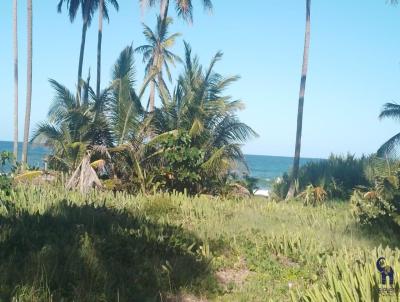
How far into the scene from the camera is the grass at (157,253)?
5.00 m

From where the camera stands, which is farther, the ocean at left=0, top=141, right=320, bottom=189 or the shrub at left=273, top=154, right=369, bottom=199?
the shrub at left=273, top=154, right=369, bottom=199

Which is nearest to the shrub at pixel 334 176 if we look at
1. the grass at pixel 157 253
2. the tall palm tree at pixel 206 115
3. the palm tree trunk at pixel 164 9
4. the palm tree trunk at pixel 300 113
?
the palm tree trunk at pixel 300 113

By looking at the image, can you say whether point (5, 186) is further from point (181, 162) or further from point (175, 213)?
point (181, 162)

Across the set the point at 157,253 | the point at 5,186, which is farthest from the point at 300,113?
the point at 157,253

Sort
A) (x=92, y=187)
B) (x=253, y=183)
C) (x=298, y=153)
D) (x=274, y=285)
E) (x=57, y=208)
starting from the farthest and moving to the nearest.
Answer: (x=298, y=153) < (x=253, y=183) < (x=92, y=187) < (x=57, y=208) < (x=274, y=285)

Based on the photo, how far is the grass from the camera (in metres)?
5.00

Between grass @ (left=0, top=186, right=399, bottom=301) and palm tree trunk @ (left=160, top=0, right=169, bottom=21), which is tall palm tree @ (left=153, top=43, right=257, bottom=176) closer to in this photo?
grass @ (left=0, top=186, right=399, bottom=301)

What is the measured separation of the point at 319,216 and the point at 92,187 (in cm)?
618

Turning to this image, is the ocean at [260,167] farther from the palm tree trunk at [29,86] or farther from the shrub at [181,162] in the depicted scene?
the shrub at [181,162]

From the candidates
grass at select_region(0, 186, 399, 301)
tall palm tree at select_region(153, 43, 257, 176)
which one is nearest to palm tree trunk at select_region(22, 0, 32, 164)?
tall palm tree at select_region(153, 43, 257, 176)

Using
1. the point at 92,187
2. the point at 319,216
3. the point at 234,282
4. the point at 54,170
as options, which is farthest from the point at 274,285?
the point at 54,170

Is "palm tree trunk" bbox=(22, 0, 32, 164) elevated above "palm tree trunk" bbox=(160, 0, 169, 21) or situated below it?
below

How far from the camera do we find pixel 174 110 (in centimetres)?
1648

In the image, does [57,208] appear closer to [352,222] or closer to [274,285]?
[274,285]
